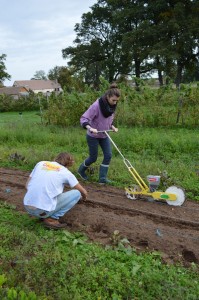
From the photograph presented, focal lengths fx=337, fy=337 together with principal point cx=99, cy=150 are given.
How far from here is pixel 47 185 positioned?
4.39 meters

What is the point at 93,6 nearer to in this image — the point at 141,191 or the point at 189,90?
the point at 189,90

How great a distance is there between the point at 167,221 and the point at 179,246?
0.79 m

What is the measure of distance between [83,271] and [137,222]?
5.14 feet

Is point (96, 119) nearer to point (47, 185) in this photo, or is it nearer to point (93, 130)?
point (93, 130)

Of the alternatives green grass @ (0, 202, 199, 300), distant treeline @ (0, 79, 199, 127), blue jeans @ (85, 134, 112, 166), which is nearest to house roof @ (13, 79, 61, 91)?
distant treeline @ (0, 79, 199, 127)

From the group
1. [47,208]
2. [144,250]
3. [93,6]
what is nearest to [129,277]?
[144,250]

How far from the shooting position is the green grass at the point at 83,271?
3109 mm

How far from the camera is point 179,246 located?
4145mm

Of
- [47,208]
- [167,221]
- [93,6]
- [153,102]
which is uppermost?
[93,6]

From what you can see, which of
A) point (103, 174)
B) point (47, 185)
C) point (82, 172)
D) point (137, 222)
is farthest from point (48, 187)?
point (82, 172)

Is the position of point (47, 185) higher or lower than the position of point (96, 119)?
lower

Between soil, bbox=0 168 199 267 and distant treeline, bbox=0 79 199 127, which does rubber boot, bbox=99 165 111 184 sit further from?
distant treeline, bbox=0 79 199 127

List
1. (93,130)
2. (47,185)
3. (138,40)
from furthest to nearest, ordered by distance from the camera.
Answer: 1. (138,40)
2. (93,130)
3. (47,185)

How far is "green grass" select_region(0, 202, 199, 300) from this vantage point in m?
3.11
